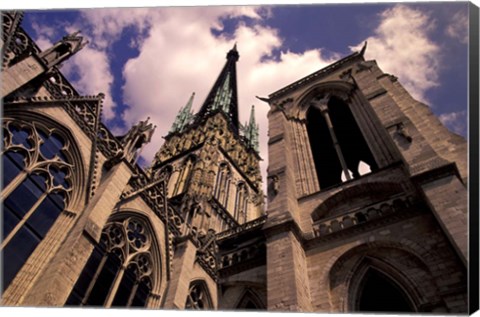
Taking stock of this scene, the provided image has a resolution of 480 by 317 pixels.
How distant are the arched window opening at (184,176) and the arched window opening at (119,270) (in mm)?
11596

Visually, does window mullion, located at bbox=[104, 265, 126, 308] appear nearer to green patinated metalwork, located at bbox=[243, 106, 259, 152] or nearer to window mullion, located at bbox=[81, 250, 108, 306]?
window mullion, located at bbox=[81, 250, 108, 306]

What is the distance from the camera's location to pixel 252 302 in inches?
404

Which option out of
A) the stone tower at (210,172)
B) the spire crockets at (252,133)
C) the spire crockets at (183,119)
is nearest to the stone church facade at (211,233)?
the stone tower at (210,172)

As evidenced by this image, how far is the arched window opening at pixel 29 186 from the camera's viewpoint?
671 cm

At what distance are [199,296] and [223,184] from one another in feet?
44.7

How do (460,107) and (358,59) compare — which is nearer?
(460,107)

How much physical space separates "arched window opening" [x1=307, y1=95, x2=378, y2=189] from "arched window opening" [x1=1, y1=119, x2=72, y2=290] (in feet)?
30.1

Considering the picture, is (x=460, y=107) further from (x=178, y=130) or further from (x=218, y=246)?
(x=178, y=130)

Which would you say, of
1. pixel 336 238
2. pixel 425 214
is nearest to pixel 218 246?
pixel 336 238

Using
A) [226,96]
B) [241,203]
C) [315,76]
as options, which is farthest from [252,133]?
[315,76]

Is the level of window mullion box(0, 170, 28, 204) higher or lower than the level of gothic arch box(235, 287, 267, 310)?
lower

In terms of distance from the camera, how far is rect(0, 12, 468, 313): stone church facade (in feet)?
23.5

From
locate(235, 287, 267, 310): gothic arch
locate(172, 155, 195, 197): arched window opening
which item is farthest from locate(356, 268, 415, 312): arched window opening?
locate(172, 155, 195, 197): arched window opening

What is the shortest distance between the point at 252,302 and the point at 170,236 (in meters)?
2.61
